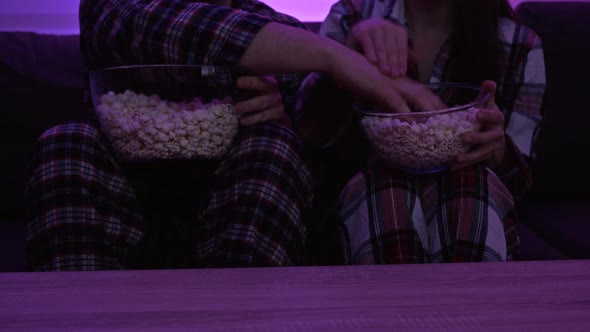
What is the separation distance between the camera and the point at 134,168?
831 millimetres

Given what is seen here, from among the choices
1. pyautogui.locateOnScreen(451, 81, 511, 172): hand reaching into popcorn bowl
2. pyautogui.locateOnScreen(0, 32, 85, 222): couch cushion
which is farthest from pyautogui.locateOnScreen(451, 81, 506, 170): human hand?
pyautogui.locateOnScreen(0, 32, 85, 222): couch cushion

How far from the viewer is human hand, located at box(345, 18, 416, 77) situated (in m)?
0.89

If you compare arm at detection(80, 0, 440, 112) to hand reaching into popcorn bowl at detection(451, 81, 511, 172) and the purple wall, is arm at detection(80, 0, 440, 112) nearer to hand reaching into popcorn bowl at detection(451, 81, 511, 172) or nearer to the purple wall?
hand reaching into popcorn bowl at detection(451, 81, 511, 172)

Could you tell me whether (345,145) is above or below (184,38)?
below

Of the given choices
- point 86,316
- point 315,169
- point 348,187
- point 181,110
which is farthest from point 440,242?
point 86,316

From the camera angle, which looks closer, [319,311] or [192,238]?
[319,311]

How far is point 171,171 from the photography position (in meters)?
0.83

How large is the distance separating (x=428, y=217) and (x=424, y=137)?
0.54 ft

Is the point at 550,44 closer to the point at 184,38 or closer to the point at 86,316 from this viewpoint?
the point at 184,38

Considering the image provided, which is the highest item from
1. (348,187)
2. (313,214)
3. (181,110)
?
(181,110)

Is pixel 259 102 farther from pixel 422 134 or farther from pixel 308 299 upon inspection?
pixel 308 299

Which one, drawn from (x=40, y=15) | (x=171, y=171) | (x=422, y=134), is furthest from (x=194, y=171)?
(x=40, y=15)

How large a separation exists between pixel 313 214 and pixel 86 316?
0.61 m

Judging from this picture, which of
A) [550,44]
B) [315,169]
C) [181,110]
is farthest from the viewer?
[550,44]
